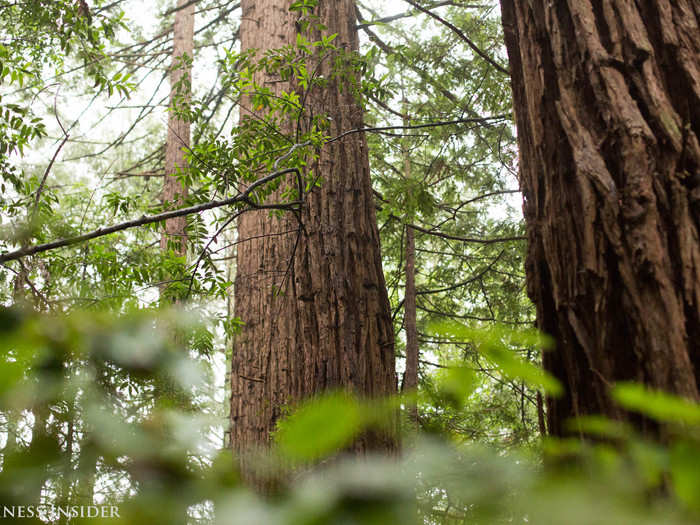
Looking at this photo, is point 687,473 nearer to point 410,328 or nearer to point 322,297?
point 322,297

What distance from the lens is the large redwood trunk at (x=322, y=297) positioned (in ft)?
9.88

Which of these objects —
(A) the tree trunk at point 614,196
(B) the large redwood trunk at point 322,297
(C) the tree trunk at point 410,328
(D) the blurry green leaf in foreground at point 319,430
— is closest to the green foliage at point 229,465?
(D) the blurry green leaf in foreground at point 319,430

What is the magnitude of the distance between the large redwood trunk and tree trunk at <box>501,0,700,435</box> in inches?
70.8

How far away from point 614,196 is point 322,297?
85.1 inches

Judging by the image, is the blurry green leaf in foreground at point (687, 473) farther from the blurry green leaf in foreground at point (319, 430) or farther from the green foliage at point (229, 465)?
the blurry green leaf in foreground at point (319, 430)

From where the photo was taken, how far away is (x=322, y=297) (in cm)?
311

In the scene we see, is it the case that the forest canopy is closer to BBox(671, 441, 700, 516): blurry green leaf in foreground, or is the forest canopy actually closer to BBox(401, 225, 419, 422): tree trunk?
BBox(671, 441, 700, 516): blurry green leaf in foreground

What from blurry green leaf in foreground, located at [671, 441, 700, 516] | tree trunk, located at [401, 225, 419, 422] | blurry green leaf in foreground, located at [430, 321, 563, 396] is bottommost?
blurry green leaf in foreground, located at [671, 441, 700, 516]

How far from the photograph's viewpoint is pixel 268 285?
4016 millimetres

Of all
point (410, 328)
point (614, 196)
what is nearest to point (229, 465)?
point (614, 196)

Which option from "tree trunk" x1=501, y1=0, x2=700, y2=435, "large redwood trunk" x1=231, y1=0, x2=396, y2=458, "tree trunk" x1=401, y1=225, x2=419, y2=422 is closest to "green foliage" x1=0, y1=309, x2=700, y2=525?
"tree trunk" x1=501, y1=0, x2=700, y2=435

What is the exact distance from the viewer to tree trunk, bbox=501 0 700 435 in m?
0.99

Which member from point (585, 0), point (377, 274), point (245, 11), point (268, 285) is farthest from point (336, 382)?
point (245, 11)

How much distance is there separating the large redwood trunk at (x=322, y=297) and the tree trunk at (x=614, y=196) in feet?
5.90
